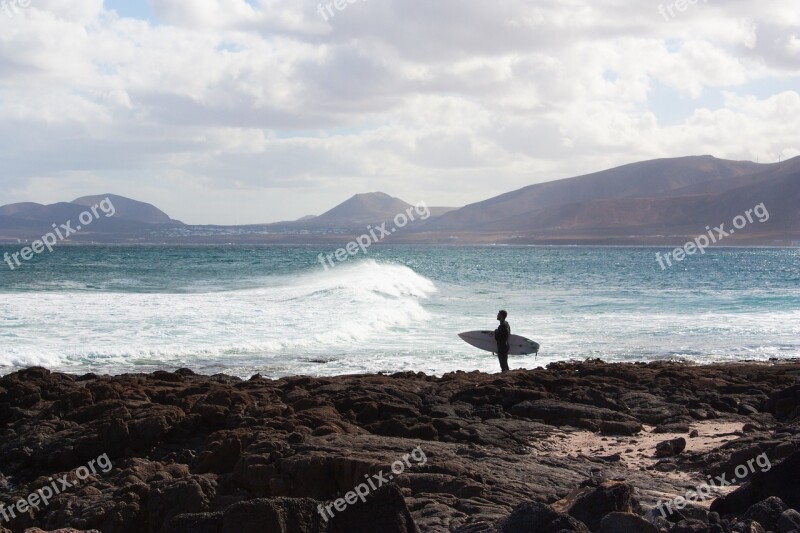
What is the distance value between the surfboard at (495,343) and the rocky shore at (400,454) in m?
3.56

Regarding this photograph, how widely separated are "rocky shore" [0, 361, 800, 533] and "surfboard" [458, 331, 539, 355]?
356 centimetres

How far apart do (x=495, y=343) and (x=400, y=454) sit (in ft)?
31.9

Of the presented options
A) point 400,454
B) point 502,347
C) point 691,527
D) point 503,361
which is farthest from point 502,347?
point 691,527

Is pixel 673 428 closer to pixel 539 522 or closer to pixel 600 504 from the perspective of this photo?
pixel 600 504

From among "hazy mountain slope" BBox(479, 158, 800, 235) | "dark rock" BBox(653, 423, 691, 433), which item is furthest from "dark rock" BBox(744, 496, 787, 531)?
"hazy mountain slope" BBox(479, 158, 800, 235)

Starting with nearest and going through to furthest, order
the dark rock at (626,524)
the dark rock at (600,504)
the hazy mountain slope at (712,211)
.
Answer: the dark rock at (626,524), the dark rock at (600,504), the hazy mountain slope at (712,211)

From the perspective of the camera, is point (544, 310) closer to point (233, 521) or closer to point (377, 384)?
point (377, 384)

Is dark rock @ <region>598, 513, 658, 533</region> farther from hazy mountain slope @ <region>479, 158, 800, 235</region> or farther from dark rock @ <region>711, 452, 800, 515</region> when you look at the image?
hazy mountain slope @ <region>479, 158, 800, 235</region>

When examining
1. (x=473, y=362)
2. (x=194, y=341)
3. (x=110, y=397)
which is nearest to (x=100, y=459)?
(x=110, y=397)

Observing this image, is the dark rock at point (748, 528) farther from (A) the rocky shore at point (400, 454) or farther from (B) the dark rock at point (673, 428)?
(B) the dark rock at point (673, 428)

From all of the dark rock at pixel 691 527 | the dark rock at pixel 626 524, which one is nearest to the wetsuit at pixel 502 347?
the dark rock at pixel 691 527

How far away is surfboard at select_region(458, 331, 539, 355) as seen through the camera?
16.2 m

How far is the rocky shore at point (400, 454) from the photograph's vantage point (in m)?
5.13

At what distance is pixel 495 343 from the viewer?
16.8 meters
